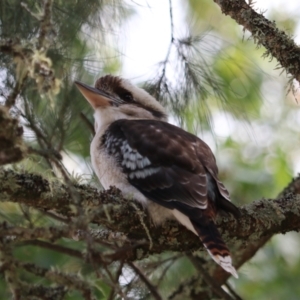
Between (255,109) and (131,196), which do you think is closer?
(131,196)

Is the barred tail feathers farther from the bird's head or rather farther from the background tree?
the bird's head

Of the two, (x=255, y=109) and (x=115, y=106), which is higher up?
(x=255, y=109)

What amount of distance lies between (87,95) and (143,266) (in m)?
0.85

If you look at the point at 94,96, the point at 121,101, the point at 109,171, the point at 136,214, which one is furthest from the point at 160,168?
the point at 121,101

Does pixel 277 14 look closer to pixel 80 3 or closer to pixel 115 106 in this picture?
pixel 115 106

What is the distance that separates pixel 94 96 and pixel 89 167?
399mm

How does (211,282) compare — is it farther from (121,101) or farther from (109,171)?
(121,101)

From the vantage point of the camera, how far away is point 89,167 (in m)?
3.53

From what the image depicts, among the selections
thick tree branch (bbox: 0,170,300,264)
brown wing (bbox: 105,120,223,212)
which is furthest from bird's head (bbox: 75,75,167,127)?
thick tree branch (bbox: 0,170,300,264)

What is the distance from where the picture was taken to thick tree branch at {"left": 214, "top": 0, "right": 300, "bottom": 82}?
250 centimetres

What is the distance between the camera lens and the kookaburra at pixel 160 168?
260 centimetres

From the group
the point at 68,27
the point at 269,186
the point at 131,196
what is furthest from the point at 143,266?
the point at 269,186

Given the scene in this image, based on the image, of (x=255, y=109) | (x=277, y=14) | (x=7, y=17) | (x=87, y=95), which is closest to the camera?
(x=7, y=17)

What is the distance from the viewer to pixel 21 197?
2.20 m
